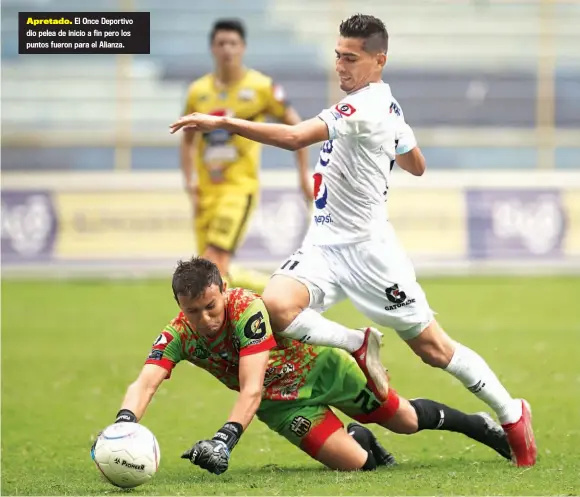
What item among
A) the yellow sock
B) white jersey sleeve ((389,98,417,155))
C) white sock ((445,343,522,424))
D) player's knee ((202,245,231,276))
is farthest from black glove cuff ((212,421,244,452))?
player's knee ((202,245,231,276))

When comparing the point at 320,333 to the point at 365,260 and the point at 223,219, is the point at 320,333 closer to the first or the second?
the point at 365,260

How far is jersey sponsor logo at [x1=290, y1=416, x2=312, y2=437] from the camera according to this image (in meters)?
6.15

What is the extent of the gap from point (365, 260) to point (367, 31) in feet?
3.88

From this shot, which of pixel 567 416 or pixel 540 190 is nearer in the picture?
pixel 567 416

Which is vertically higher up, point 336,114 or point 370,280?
point 336,114

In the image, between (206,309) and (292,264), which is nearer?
(206,309)

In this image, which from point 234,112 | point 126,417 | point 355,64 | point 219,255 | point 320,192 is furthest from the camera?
point 234,112

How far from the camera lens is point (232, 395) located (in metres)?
9.27

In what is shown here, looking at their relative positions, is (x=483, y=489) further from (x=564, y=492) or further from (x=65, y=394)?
(x=65, y=394)

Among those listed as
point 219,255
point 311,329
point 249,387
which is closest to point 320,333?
point 311,329

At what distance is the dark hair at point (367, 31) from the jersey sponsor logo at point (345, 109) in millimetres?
371

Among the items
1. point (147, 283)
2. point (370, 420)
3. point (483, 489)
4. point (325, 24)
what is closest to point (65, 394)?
point (370, 420)

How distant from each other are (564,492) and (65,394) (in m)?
4.94

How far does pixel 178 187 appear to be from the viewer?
18469mm
